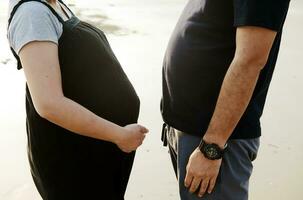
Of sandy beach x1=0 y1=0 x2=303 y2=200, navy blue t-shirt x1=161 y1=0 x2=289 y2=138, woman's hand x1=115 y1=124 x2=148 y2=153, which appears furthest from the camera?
sandy beach x1=0 y1=0 x2=303 y2=200

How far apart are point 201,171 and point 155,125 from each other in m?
2.12

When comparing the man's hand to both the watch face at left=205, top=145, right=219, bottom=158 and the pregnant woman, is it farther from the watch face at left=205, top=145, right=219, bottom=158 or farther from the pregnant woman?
the pregnant woman

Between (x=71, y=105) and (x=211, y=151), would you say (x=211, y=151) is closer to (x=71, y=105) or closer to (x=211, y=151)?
(x=211, y=151)

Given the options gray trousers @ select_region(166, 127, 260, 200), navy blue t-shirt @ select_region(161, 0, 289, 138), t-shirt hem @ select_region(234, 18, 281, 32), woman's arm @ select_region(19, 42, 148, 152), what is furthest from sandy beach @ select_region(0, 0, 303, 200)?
t-shirt hem @ select_region(234, 18, 281, 32)

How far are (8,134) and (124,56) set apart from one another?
2.13 meters

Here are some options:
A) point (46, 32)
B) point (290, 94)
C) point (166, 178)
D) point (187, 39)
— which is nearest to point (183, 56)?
point (187, 39)

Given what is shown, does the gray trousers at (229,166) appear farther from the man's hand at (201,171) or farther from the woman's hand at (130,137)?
the woman's hand at (130,137)

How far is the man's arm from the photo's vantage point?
3.83ft

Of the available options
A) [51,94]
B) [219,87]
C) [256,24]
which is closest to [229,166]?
[219,87]

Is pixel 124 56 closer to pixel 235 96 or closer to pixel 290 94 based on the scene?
pixel 290 94

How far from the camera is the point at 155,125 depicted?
349 cm

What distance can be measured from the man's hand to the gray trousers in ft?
0.14

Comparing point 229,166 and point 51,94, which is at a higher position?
point 51,94

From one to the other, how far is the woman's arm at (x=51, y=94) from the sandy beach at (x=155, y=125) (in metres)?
1.47
